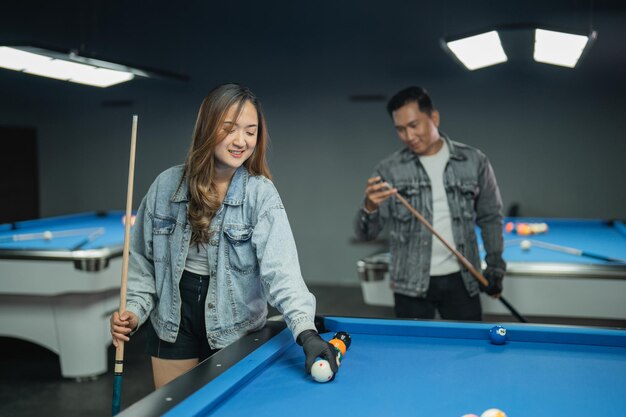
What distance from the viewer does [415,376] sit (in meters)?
1.46

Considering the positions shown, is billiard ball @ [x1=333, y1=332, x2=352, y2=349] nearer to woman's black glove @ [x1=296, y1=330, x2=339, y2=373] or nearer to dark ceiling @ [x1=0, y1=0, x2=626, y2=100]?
woman's black glove @ [x1=296, y1=330, x2=339, y2=373]

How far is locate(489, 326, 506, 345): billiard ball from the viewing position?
1.68m

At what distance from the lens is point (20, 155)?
6.55 metres

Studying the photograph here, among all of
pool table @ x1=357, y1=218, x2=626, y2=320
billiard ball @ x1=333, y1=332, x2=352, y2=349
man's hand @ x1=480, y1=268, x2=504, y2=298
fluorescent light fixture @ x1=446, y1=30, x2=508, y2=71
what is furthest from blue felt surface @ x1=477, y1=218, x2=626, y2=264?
billiard ball @ x1=333, y1=332, x2=352, y2=349

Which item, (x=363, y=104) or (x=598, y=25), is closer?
(x=598, y=25)

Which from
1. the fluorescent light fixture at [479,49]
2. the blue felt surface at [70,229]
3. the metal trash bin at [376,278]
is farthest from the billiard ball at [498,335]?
the blue felt surface at [70,229]

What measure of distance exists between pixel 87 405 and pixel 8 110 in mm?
4441

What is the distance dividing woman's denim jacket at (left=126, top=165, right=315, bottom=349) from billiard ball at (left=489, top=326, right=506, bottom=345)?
46 centimetres

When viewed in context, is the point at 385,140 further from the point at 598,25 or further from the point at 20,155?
the point at 20,155

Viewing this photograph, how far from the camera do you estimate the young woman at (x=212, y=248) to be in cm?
164

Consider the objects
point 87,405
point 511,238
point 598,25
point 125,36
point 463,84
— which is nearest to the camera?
point 87,405

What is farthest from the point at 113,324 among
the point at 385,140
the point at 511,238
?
the point at 385,140

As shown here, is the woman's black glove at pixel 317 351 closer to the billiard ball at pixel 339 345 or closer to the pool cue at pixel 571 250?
the billiard ball at pixel 339 345

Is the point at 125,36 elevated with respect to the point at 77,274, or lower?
elevated
